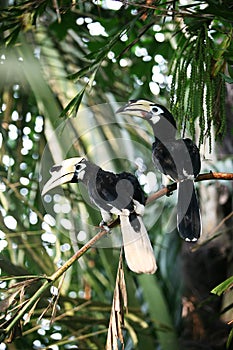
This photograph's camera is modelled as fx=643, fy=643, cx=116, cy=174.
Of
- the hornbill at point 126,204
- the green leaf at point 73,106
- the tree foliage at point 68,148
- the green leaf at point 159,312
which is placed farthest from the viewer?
the green leaf at point 159,312

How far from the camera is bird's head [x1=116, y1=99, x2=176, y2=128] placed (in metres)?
0.61

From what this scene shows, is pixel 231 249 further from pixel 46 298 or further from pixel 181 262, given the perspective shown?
pixel 46 298

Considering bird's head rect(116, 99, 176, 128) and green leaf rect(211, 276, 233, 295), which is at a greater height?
bird's head rect(116, 99, 176, 128)

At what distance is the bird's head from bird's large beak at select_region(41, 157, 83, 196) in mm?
70

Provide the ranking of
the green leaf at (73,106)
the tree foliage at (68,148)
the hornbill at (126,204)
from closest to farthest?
the hornbill at (126,204) < the green leaf at (73,106) < the tree foliage at (68,148)

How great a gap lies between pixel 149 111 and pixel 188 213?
107 mm

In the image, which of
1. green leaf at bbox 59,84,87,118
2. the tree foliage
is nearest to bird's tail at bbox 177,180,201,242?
green leaf at bbox 59,84,87,118

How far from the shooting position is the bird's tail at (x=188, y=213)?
22.5 inches

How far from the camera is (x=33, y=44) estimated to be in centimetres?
129

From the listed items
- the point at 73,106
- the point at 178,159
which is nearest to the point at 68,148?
the point at 73,106

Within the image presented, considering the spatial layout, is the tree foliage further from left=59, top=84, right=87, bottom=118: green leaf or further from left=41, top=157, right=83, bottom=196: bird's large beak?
left=41, top=157, right=83, bottom=196: bird's large beak

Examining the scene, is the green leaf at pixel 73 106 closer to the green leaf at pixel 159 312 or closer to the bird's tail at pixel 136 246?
the bird's tail at pixel 136 246

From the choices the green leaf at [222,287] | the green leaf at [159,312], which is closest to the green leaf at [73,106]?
the green leaf at [222,287]

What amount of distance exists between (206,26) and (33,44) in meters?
0.66
